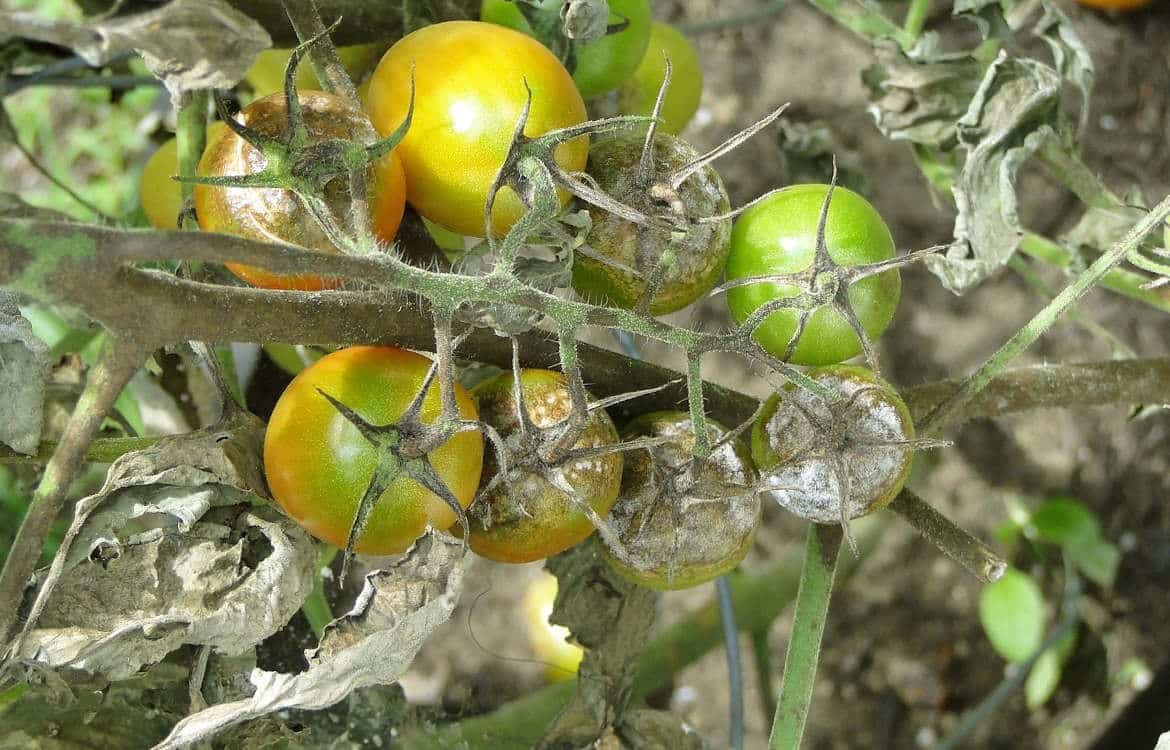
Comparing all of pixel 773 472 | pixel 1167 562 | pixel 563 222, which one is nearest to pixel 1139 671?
pixel 1167 562

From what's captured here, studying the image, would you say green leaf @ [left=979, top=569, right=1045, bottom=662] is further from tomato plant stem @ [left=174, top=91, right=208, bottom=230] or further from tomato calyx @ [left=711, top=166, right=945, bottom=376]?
tomato plant stem @ [left=174, top=91, right=208, bottom=230]

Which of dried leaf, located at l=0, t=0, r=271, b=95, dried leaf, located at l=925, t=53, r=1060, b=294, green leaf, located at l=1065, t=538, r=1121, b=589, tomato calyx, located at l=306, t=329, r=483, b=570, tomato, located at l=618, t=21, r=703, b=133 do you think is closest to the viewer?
dried leaf, located at l=0, t=0, r=271, b=95

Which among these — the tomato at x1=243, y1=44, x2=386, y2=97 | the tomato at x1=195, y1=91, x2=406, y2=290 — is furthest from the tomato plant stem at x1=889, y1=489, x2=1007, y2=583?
the tomato at x1=243, y1=44, x2=386, y2=97

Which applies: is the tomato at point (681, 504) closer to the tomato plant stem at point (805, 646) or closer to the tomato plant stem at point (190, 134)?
the tomato plant stem at point (805, 646)

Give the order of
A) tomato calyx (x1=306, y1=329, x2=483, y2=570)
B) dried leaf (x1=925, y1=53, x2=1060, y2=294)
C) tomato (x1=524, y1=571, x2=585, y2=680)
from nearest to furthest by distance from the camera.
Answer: tomato calyx (x1=306, y1=329, x2=483, y2=570) < dried leaf (x1=925, y1=53, x2=1060, y2=294) < tomato (x1=524, y1=571, x2=585, y2=680)

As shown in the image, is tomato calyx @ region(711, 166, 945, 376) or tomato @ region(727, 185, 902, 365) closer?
tomato calyx @ region(711, 166, 945, 376)

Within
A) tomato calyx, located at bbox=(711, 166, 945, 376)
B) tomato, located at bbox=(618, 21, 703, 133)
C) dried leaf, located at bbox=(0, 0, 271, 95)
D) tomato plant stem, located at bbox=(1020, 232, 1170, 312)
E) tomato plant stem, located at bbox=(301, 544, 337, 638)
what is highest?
dried leaf, located at bbox=(0, 0, 271, 95)

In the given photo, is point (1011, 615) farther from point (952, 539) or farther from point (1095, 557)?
point (952, 539)
